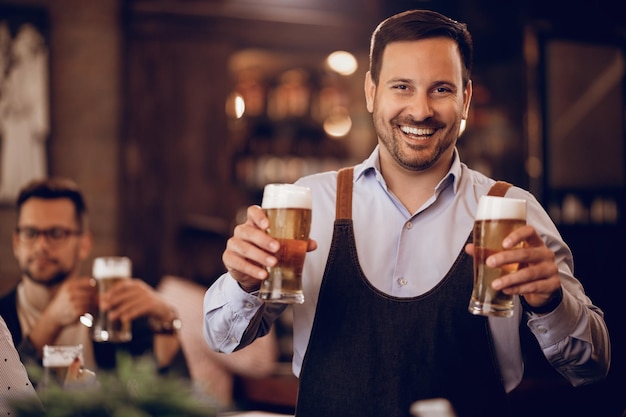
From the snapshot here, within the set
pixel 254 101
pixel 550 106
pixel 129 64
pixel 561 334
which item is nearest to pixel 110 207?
pixel 129 64

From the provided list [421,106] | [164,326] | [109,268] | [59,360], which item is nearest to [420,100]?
[421,106]

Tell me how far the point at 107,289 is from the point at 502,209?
4.84 ft

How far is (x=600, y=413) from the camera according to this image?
2592mm

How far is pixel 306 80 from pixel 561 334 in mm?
4470

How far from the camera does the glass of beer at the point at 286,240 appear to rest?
5.79ft

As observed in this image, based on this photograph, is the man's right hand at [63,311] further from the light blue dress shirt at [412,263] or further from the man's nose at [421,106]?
the man's nose at [421,106]

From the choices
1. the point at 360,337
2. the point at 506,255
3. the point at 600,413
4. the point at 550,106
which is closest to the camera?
the point at 506,255

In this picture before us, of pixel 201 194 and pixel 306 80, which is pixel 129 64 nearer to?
pixel 201 194

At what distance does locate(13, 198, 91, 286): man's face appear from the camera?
3049mm

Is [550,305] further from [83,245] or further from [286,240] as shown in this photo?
[83,245]

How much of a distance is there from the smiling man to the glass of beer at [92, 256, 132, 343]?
74 cm

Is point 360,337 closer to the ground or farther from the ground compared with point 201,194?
closer to the ground

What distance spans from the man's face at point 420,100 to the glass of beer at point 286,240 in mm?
356

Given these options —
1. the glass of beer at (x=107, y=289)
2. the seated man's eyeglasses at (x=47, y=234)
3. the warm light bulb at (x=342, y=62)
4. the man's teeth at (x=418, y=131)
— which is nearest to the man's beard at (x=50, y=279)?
the seated man's eyeglasses at (x=47, y=234)
